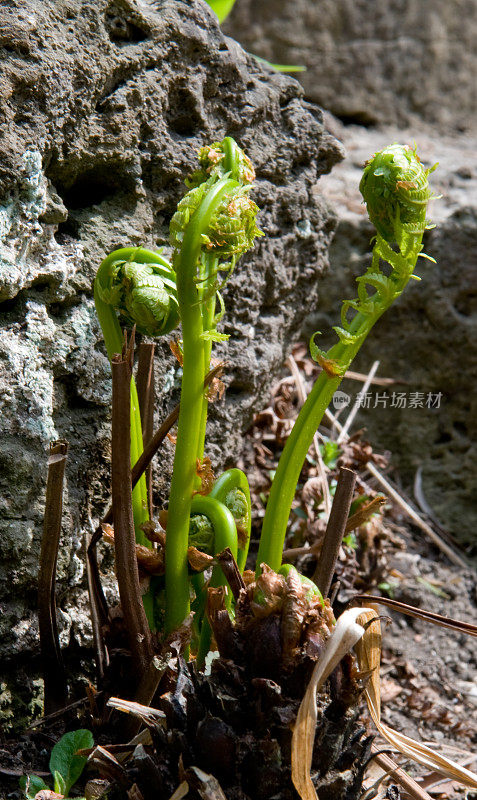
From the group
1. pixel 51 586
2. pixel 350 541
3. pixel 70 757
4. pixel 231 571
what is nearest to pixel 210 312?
pixel 231 571

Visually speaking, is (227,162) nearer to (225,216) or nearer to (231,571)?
(225,216)

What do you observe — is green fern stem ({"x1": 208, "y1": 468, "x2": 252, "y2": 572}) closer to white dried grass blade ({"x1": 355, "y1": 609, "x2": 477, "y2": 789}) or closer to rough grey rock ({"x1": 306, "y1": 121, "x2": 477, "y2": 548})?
white dried grass blade ({"x1": 355, "y1": 609, "x2": 477, "y2": 789})

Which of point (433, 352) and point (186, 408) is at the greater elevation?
point (433, 352)

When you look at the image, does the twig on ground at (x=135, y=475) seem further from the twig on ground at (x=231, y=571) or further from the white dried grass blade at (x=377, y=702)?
the white dried grass blade at (x=377, y=702)

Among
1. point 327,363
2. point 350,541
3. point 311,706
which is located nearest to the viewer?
point 311,706

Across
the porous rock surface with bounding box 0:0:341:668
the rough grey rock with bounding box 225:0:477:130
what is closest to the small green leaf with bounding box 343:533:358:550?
the porous rock surface with bounding box 0:0:341:668

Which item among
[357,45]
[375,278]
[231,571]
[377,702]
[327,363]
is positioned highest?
[357,45]

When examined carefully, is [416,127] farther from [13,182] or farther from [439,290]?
[13,182]
